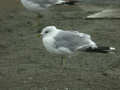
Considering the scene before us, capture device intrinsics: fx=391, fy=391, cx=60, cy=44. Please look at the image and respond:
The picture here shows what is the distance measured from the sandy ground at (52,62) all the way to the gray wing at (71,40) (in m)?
0.47

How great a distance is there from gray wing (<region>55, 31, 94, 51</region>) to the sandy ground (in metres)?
0.47

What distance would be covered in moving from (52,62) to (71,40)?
101 centimetres

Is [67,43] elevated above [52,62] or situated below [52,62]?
above

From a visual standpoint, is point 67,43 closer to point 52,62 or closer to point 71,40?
point 71,40

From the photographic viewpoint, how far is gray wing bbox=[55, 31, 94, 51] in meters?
6.17

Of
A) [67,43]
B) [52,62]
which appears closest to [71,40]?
[67,43]

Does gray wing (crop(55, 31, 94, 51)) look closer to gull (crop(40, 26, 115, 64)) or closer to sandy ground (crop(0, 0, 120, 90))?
gull (crop(40, 26, 115, 64))

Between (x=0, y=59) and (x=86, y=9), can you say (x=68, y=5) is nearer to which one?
(x=86, y=9)

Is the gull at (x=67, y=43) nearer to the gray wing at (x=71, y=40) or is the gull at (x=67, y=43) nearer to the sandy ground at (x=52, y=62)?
the gray wing at (x=71, y=40)

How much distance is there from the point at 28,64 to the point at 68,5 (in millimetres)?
7358

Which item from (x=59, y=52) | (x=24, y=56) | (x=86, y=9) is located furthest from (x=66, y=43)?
(x=86, y=9)

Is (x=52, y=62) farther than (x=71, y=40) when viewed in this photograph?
Yes

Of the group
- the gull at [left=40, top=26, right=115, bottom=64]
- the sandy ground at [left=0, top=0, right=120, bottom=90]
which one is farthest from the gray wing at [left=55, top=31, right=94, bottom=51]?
the sandy ground at [left=0, top=0, right=120, bottom=90]

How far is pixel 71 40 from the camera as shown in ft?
20.5
